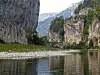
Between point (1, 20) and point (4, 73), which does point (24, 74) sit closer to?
point (4, 73)

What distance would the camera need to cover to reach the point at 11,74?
1564 inches

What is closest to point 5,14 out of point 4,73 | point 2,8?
point 2,8

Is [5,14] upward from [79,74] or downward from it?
upward

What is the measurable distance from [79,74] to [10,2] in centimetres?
16444

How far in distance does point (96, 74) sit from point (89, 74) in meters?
0.94

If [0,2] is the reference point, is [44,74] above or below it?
below

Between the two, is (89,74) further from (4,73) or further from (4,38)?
(4,38)

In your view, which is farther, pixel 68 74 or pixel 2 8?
pixel 2 8

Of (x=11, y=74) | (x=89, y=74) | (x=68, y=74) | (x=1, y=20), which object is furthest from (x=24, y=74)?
(x=1, y=20)

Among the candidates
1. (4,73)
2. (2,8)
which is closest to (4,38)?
(2,8)

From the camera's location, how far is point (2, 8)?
630ft

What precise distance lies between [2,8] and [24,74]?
156329mm

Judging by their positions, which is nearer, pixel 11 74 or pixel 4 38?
pixel 11 74

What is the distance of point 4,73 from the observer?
4078cm
